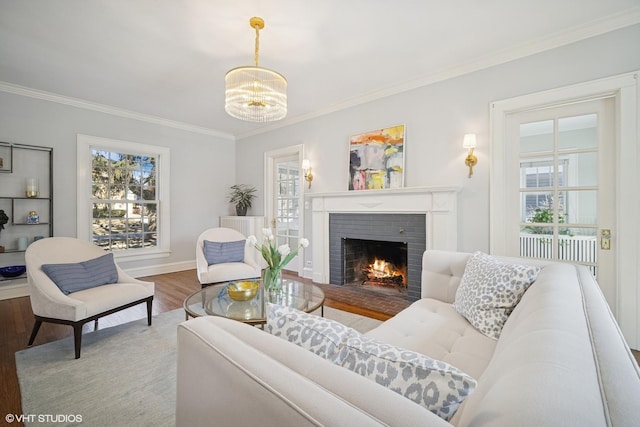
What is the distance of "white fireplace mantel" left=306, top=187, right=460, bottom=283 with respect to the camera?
124 inches

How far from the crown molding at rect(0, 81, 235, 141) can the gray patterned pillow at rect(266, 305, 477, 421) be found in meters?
4.85

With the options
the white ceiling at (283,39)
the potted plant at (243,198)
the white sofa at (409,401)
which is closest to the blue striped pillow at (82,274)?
the white ceiling at (283,39)

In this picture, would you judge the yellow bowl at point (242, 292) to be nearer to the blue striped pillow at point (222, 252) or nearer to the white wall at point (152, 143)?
the blue striped pillow at point (222, 252)

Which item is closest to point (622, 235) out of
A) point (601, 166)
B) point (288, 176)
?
point (601, 166)

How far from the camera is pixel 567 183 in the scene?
8.79 feet

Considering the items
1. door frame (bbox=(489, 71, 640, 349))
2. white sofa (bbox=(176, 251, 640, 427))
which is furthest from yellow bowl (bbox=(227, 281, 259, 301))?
door frame (bbox=(489, 71, 640, 349))

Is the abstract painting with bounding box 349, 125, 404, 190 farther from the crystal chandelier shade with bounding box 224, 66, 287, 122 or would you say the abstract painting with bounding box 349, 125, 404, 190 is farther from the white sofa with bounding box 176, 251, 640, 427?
the white sofa with bounding box 176, 251, 640, 427

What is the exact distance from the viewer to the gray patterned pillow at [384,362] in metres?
0.62

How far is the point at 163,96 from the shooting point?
390 cm

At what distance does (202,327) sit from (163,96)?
158 inches

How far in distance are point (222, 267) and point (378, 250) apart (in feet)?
6.97

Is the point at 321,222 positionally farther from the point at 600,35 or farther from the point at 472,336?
the point at 600,35

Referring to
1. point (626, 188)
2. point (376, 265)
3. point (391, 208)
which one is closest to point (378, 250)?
point (376, 265)

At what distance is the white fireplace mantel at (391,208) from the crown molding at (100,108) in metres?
2.64
